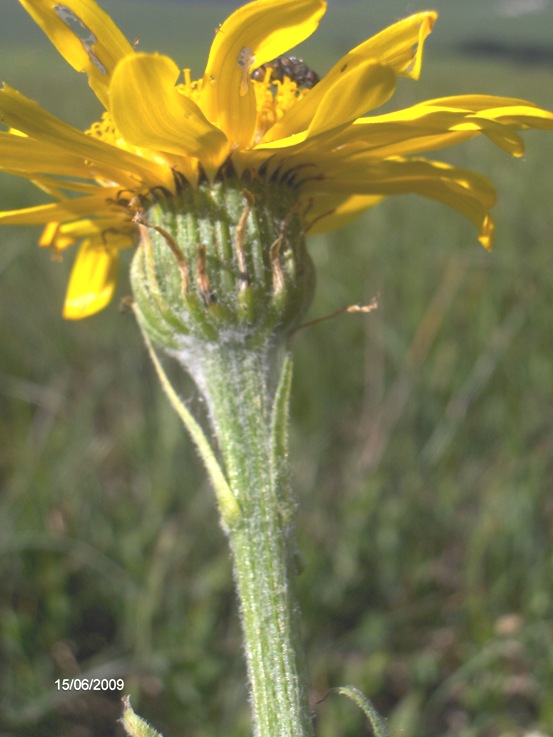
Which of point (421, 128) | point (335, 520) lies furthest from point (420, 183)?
point (335, 520)

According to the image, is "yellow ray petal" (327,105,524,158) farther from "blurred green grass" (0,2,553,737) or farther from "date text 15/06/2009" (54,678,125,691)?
"date text 15/06/2009" (54,678,125,691)

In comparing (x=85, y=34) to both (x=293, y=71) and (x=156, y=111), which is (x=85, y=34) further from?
(x=293, y=71)

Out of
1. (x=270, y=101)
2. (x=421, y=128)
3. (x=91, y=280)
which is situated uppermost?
(x=270, y=101)

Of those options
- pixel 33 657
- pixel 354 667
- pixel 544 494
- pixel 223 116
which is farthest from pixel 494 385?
pixel 223 116

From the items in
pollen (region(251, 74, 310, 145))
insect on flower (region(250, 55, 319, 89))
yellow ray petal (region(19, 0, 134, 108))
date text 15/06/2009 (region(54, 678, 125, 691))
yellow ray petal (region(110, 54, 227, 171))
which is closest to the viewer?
yellow ray petal (region(110, 54, 227, 171))

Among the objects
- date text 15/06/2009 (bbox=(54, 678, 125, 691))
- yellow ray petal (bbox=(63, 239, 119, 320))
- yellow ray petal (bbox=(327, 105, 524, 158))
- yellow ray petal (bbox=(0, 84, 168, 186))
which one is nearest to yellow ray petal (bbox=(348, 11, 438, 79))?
yellow ray petal (bbox=(327, 105, 524, 158))

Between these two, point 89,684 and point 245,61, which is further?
point 89,684

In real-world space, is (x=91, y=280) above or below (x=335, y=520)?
above
